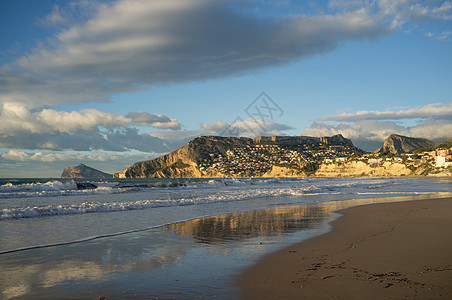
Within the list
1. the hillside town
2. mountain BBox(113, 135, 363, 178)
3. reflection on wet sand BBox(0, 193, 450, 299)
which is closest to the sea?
reflection on wet sand BBox(0, 193, 450, 299)

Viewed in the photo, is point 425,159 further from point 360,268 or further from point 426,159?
point 360,268

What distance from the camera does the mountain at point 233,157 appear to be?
170625 mm

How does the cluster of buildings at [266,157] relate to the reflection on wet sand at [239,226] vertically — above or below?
above

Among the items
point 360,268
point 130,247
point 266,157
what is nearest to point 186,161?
point 266,157

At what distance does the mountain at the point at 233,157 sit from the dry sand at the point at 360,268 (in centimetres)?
15257

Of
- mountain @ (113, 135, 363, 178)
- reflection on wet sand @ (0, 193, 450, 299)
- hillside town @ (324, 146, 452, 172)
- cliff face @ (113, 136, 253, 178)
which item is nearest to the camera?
reflection on wet sand @ (0, 193, 450, 299)

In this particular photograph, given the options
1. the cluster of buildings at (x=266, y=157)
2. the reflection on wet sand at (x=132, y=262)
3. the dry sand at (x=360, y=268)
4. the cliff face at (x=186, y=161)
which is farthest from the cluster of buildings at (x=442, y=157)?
the reflection on wet sand at (x=132, y=262)

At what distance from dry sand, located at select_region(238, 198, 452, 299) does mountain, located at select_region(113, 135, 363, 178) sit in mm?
152570

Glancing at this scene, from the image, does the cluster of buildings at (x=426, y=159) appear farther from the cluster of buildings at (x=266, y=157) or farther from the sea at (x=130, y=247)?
the sea at (x=130, y=247)

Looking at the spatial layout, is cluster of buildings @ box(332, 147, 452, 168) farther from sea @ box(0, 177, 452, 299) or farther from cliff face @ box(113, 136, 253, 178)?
sea @ box(0, 177, 452, 299)

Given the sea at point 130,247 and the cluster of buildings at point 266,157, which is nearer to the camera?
the sea at point 130,247

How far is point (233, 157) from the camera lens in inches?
7047

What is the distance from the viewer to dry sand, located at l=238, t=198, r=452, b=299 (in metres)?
4.96

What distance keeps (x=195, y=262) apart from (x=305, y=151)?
18607cm
